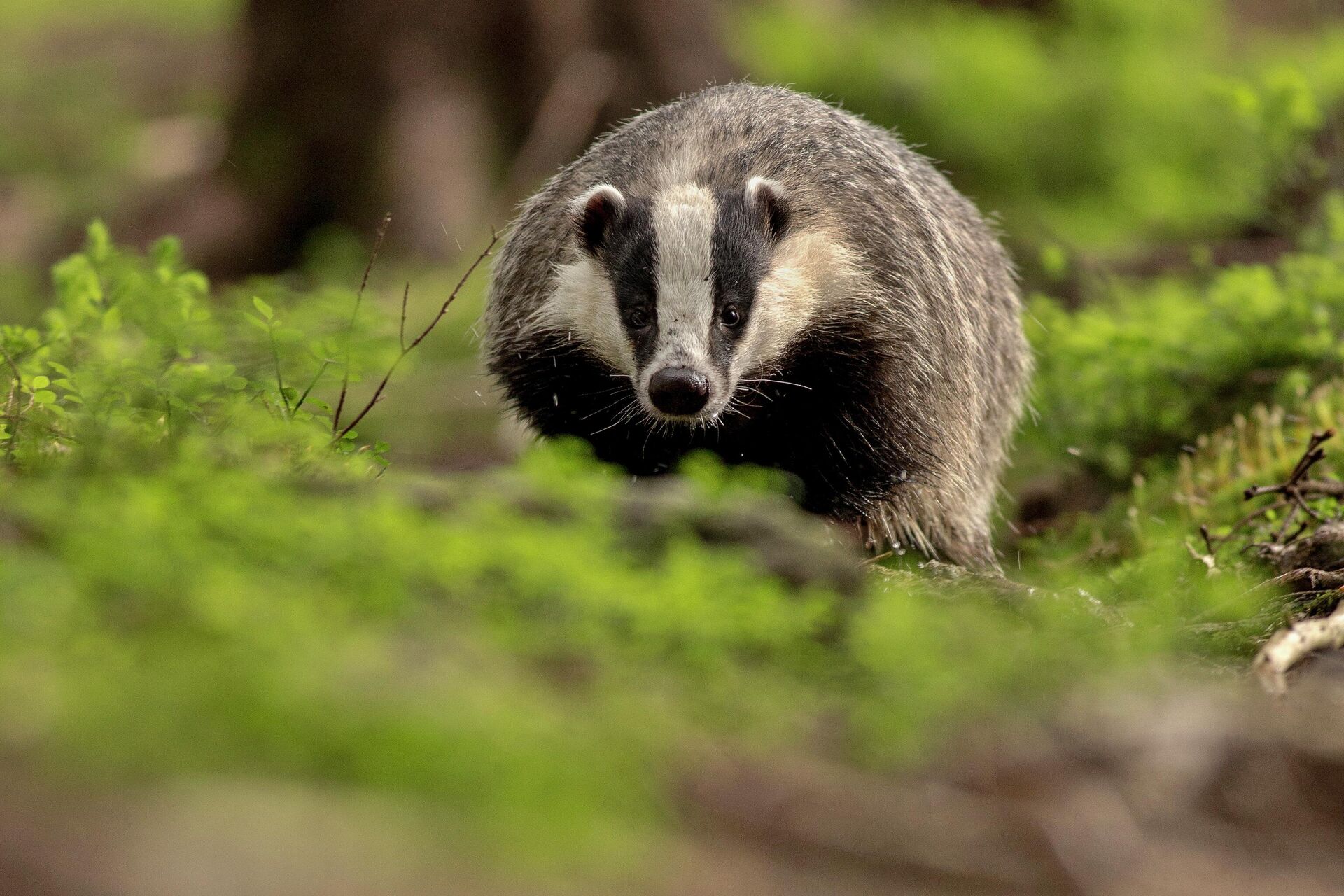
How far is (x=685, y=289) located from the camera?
4508mm

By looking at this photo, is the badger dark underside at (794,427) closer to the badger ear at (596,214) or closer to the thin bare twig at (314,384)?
the badger ear at (596,214)

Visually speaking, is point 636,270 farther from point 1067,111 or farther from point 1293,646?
point 1067,111

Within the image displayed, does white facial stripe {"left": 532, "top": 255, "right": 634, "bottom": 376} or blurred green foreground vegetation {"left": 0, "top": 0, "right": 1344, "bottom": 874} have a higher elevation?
white facial stripe {"left": 532, "top": 255, "right": 634, "bottom": 376}

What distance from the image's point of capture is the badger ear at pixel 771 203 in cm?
462

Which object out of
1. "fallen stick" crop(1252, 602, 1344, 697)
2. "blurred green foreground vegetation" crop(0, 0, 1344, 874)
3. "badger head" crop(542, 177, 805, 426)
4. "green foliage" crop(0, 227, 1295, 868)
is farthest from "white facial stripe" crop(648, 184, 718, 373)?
"fallen stick" crop(1252, 602, 1344, 697)

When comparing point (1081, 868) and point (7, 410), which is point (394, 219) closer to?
point (7, 410)

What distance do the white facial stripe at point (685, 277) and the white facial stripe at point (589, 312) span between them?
222mm

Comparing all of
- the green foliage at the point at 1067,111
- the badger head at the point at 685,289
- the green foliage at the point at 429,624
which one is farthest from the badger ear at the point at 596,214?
the green foliage at the point at 1067,111

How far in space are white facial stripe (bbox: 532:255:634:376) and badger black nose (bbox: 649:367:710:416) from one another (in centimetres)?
26

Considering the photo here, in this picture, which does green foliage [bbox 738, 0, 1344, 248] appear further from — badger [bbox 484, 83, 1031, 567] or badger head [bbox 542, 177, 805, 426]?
badger head [bbox 542, 177, 805, 426]

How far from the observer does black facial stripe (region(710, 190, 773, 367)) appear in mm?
4527

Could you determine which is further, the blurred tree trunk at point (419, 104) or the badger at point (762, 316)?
the blurred tree trunk at point (419, 104)

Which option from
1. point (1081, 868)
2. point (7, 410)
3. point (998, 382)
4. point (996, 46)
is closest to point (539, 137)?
point (996, 46)

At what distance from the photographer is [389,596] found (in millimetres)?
2766
